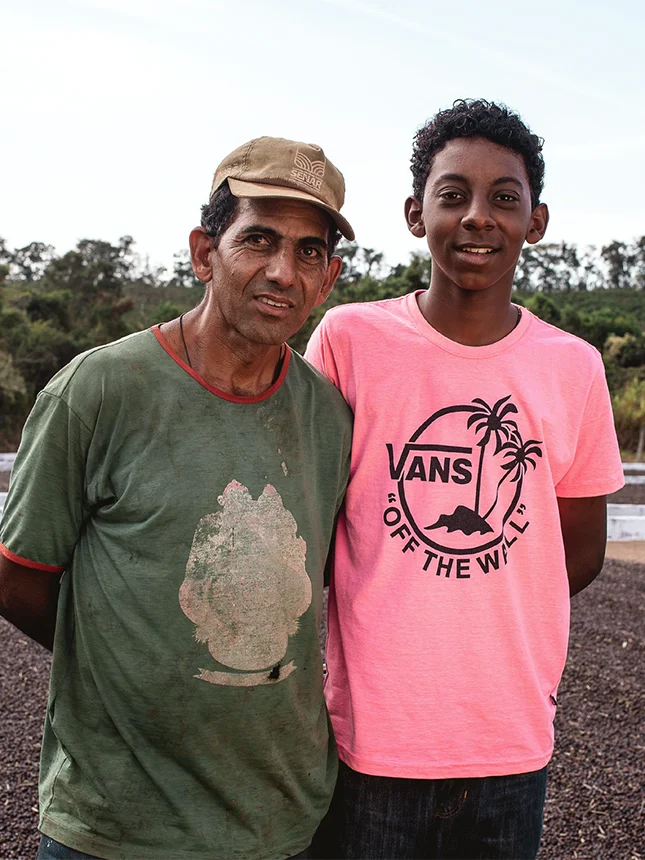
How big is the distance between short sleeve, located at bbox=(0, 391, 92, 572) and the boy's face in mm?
941

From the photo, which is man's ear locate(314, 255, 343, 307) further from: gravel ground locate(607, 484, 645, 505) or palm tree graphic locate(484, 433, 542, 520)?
gravel ground locate(607, 484, 645, 505)

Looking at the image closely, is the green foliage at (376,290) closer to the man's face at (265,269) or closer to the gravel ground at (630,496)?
the gravel ground at (630,496)

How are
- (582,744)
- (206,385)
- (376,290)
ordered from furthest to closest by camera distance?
(376,290) < (582,744) < (206,385)

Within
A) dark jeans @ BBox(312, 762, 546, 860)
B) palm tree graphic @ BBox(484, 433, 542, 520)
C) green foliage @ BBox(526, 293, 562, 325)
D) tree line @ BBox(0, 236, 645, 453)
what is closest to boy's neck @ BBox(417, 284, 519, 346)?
palm tree graphic @ BBox(484, 433, 542, 520)

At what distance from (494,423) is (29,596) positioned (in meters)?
1.10

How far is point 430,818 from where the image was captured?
1.96 metres

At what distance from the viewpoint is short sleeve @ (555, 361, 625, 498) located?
2.14 meters

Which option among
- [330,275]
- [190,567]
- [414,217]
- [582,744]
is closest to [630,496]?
[582,744]

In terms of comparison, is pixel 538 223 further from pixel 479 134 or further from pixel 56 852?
pixel 56 852

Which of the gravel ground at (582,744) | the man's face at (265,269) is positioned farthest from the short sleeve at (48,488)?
the gravel ground at (582,744)

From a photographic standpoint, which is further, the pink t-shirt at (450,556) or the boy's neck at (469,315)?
the boy's neck at (469,315)

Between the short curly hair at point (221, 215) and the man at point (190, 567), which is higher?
the short curly hair at point (221, 215)

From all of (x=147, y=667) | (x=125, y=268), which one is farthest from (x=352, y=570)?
(x=125, y=268)

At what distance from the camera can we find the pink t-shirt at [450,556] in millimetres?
1914
